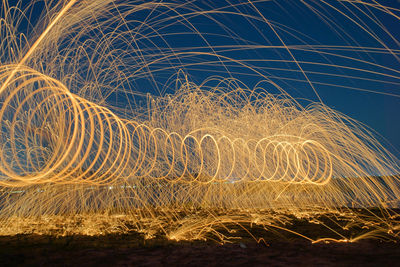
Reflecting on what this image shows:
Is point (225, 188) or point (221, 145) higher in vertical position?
point (221, 145)

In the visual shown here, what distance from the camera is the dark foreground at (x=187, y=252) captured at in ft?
17.8

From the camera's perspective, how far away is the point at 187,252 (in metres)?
6.22

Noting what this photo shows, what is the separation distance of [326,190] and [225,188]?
542cm

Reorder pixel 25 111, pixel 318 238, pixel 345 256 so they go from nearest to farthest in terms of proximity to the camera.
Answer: pixel 345 256, pixel 318 238, pixel 25 111

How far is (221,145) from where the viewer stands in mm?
17562

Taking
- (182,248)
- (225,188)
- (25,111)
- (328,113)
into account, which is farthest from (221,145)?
(182,248)

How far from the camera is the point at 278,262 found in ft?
17.8

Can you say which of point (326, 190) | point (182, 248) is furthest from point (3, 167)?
point (326, 190)

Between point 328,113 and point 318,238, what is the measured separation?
27.3 feet

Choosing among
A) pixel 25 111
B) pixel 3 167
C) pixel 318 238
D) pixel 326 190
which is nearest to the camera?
pixel 3 167

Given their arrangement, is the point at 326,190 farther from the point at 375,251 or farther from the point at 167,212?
the point at 375,251

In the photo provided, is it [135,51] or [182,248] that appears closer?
[182,248]

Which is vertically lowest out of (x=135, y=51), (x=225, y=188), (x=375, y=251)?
(x=375, y=251)

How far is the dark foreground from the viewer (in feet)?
17.8
